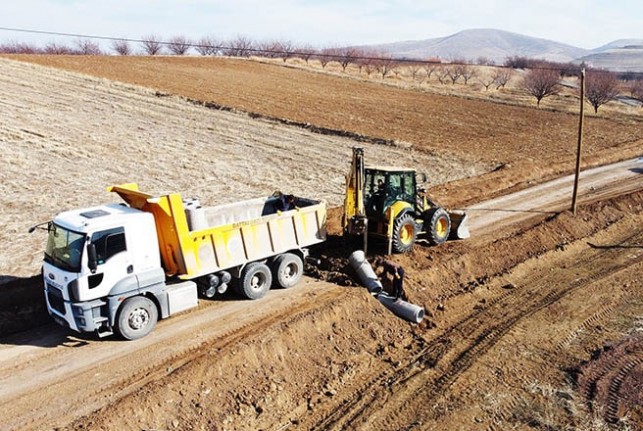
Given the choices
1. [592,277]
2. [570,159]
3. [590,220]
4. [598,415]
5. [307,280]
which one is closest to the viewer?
[598,415]

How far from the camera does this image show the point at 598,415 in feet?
33.6

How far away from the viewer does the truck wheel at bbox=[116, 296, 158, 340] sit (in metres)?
11.7

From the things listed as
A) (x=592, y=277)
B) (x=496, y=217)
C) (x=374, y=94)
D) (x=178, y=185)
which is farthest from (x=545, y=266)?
(x=374, y=94)

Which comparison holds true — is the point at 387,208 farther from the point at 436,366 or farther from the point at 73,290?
the point at 73,290

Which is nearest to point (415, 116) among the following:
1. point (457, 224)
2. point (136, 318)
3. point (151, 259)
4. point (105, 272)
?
point (457, 224)

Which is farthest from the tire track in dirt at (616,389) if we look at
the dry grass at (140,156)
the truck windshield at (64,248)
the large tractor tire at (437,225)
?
the dry grass at (140,156)

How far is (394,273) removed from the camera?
1455cm

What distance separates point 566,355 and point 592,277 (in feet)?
16.0

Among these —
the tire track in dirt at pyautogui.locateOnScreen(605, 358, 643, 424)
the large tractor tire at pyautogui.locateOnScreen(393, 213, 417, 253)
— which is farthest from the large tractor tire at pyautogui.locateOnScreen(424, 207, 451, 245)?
the tire track in dirt at pyautogui.locateOnScreen(605, 358, 643, 424)

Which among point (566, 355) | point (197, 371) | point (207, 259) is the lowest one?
point (566, 355)

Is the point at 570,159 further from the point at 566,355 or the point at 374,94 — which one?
the point at 374,94

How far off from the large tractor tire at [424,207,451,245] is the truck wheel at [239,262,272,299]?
18.5 feet

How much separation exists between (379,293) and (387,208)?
265 cm

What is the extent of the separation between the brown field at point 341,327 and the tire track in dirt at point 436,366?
0.14ft
